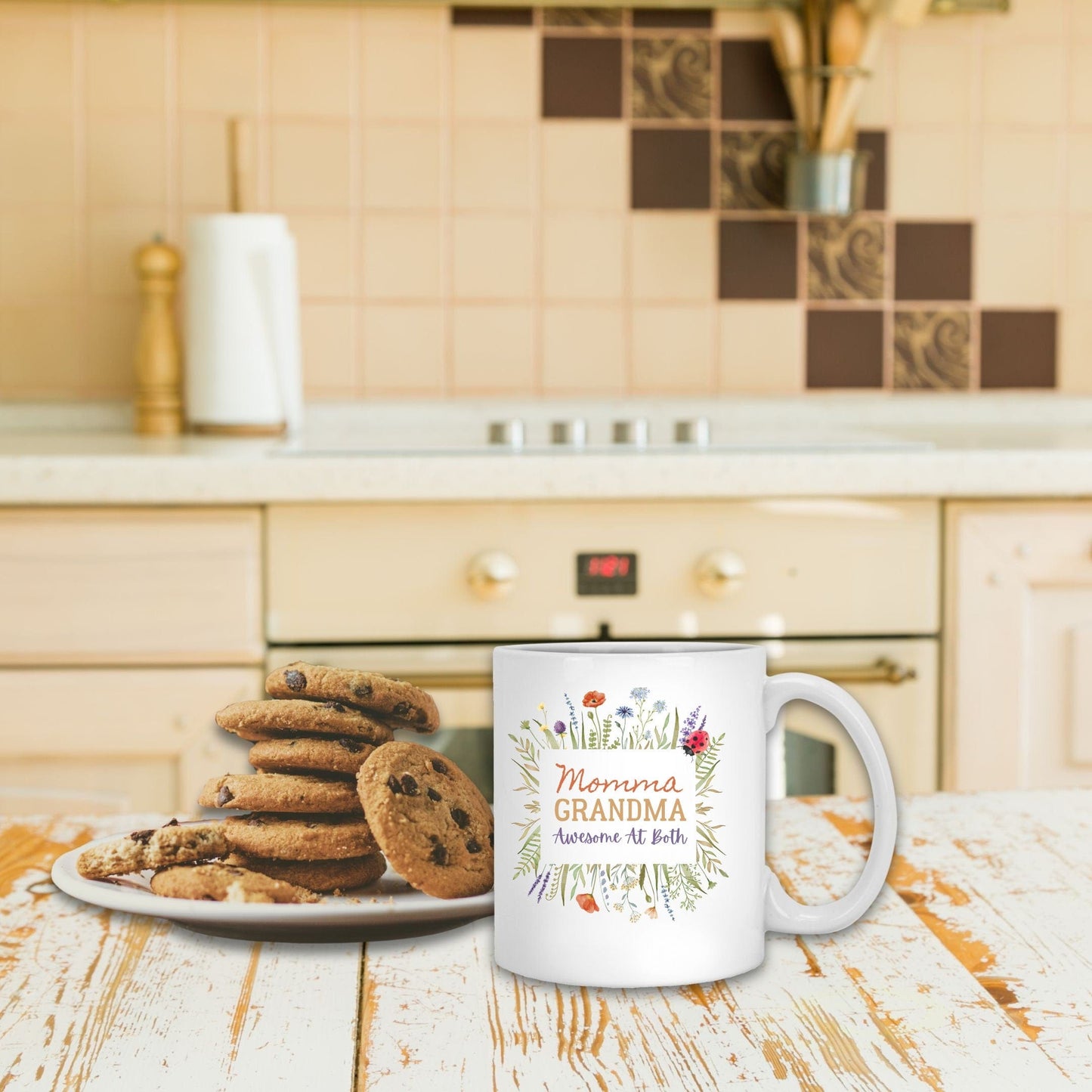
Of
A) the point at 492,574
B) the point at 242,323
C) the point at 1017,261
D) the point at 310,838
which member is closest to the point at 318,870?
the point at 310,838

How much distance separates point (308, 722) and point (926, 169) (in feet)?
5.49

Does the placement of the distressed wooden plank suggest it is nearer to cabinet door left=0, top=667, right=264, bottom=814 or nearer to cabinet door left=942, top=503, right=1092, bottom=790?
cabinet door left=0, top=667, right=264, bottom=814

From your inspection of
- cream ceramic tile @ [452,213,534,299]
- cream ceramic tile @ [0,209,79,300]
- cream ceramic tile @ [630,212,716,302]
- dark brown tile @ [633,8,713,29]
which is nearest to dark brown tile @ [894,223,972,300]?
cream ceramic tile @ [630,212,716,302]

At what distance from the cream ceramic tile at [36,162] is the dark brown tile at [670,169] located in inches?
29.5

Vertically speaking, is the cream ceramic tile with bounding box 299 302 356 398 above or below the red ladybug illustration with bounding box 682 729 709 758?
above

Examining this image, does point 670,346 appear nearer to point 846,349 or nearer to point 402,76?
point 846,349

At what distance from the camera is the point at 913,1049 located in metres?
0.34

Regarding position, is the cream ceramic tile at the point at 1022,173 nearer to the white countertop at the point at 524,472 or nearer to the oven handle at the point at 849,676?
the white countertop at the point at 524,472

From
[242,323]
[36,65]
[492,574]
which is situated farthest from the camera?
[36,65]

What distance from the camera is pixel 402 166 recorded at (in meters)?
1.82

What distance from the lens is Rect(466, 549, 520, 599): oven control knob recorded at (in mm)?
1290

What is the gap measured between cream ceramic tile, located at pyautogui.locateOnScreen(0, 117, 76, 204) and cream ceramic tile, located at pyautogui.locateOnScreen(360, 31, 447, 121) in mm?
400

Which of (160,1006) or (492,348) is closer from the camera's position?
(160,1006)

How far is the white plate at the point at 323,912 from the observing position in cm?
40
